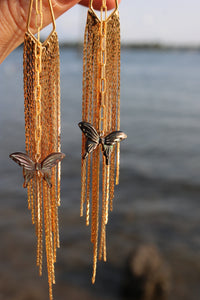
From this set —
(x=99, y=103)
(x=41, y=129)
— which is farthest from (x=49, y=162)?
(x=99, y=103)

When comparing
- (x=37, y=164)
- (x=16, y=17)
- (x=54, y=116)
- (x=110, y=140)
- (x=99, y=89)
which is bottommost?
(x=37, y=164)

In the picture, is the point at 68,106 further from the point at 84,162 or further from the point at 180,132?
the point at 84,162

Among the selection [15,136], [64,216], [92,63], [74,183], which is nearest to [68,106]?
[15,136]

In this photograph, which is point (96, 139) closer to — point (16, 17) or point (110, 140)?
point (110, 140)

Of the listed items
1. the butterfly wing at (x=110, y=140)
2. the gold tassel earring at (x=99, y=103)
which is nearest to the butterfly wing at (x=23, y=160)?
the gold tassel earring at (x=99, y=103)

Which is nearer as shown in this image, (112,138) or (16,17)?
(112,138)

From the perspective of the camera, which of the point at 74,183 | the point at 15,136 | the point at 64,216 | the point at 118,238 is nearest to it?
the point at 118,238

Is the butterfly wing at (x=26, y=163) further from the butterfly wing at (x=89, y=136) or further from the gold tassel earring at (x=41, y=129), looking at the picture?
the butterfly wing at (x=89, y=136)
